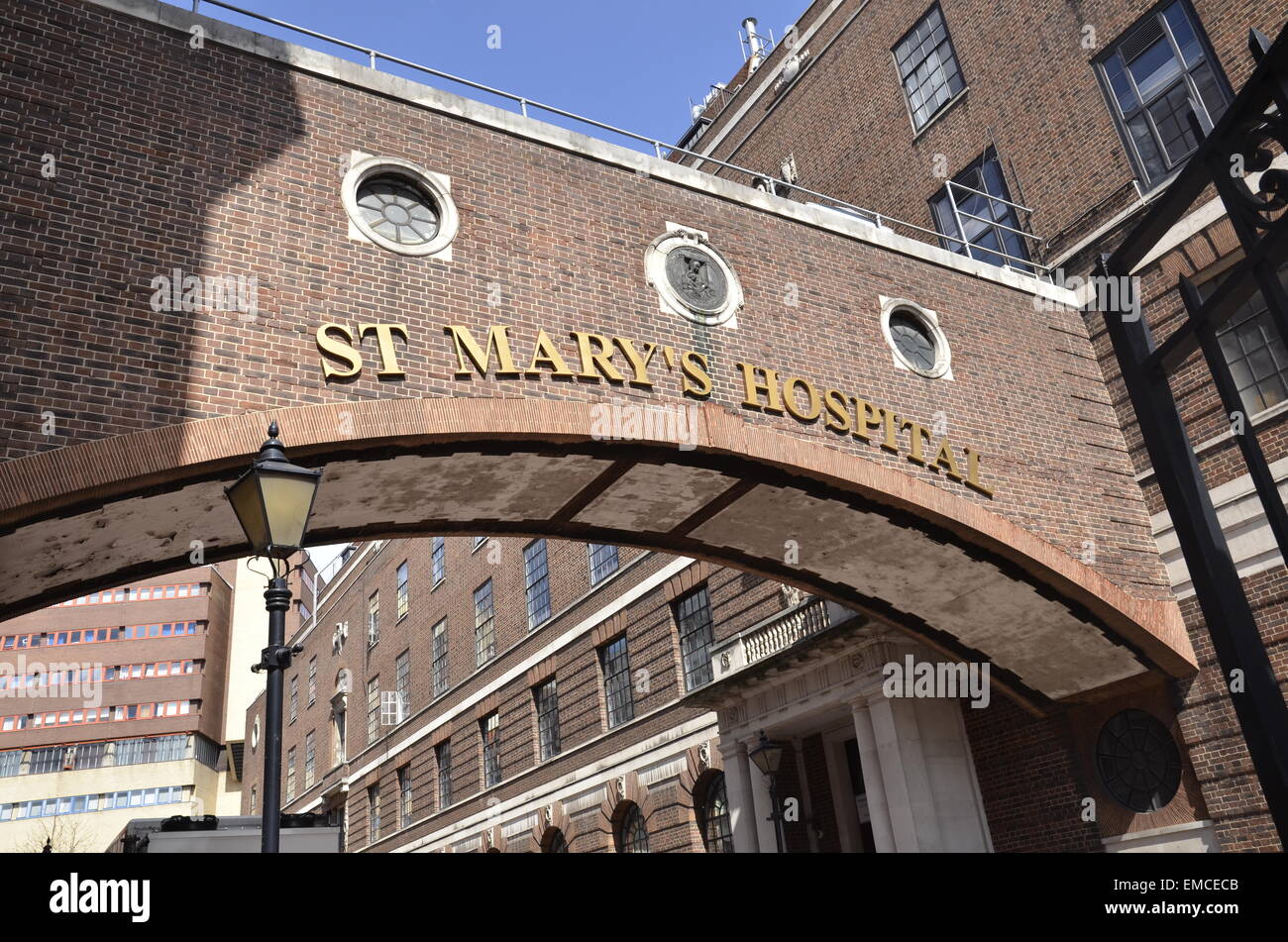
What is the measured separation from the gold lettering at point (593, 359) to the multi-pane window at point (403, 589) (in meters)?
26.4

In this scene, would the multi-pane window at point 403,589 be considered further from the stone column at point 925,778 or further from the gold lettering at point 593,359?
the gold lettering at point 593,359

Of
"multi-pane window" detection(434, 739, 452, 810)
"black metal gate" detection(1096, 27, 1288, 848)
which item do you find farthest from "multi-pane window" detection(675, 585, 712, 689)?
"black metal gate" detection(1096, 27, 1288, 848)

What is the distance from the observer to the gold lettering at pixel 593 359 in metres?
11.0

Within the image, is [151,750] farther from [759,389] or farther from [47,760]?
[759,389]

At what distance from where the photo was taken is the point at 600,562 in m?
25.5

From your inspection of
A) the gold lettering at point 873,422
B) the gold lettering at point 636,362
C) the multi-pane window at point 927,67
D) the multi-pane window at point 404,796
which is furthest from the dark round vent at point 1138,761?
the multi-pane window at point 404,796

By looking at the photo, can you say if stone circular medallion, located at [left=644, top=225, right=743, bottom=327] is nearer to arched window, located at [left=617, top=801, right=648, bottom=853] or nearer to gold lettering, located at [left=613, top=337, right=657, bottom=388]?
gold lettering, located at [left=613, top=337, right=657, bottom=388]

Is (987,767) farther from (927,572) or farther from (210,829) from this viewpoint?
(210,829)

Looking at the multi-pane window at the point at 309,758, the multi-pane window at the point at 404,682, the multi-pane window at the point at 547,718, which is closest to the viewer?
the multi-pane window at the point at 547,718

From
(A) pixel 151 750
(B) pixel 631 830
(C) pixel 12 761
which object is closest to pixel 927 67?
(B) pixel 631 830

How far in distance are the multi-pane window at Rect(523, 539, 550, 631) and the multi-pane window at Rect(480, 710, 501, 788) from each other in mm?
3218

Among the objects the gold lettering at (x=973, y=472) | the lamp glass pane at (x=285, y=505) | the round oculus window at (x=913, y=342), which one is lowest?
the lamp glass pane at (x=285, y=505)

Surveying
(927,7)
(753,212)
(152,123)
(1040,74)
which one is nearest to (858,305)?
(753,212)

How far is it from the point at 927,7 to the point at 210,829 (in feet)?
65.2
